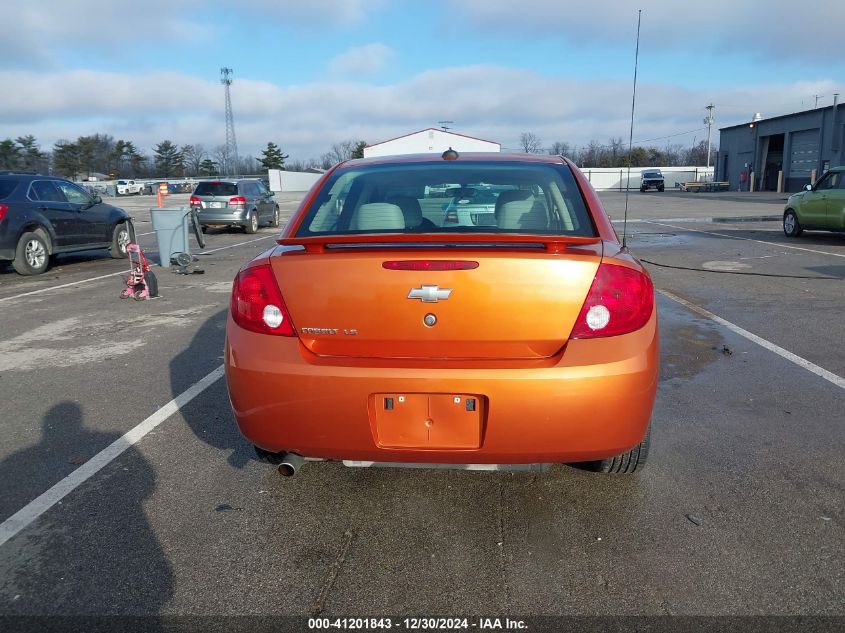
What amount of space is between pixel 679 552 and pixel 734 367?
2974mm

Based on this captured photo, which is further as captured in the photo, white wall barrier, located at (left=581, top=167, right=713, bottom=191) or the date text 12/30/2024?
white wall barrier, located at (left=581, top=167, right=713, bottom=191)

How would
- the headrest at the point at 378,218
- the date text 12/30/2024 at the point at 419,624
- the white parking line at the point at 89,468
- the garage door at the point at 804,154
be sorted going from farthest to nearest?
the garage door at the point at 804,154 < the headrest at the point at 378,218 < the white parking line at the point at 89,468 < the date text 12/30/2024 at the point at 419,624

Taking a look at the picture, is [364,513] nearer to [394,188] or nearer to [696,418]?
[394,188]

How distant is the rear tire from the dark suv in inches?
439

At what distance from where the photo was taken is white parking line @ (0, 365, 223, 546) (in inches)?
121

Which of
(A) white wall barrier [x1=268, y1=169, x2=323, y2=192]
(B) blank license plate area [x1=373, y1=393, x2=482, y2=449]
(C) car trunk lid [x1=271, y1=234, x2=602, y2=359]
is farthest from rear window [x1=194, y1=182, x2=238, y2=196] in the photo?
(A) white wall barrier [x1=268, y1=169, x2=323, y2=192]

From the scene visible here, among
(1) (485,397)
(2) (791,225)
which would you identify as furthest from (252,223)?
(1) (485,397)

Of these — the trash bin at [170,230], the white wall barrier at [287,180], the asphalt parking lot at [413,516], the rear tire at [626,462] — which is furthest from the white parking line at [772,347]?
the white wall barrier at [287,180]

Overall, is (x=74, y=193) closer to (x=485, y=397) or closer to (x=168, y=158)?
(x=485, y=397)

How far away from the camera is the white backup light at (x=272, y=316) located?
111 inches

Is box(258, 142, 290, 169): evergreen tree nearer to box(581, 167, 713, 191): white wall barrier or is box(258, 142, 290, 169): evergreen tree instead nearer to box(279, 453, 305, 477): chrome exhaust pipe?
box(581, 167, 713, 191): white wall barrier

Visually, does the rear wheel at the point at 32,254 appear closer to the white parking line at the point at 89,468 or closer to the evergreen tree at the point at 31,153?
the white parking line at the point at 89,468

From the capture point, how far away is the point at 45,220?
11.8 metres

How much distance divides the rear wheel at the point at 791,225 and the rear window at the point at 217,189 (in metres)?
14.8
